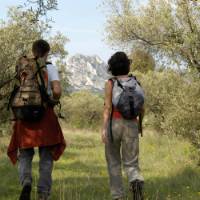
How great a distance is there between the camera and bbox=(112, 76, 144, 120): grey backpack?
7035 millimetres

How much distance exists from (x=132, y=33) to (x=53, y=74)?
1185cm

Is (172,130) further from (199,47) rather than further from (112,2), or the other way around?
(112,2)

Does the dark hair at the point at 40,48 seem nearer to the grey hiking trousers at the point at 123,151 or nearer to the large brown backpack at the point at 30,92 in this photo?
the large brown backpack at the point at 30,92

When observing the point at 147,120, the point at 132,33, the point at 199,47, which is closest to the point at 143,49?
the point at 132,33

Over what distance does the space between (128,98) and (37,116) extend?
4.28ft

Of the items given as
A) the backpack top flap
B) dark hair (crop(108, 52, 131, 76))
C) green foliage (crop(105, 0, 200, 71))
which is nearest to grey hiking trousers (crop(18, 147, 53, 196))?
the backpack top flap

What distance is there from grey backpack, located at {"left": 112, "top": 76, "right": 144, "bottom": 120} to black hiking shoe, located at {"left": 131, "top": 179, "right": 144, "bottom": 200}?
3.00 ft

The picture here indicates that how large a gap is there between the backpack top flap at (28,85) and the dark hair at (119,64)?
0.99 metres

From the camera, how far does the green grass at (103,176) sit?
29.7 ft

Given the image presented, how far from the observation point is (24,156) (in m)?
7.30

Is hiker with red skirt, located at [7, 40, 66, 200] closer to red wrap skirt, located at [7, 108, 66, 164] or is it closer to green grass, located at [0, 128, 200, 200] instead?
red wrap skirt, located at [7, 108, 66, 164]

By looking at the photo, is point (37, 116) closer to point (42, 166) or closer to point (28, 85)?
point (28, 85)

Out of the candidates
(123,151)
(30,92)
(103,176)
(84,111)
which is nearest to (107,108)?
(123,151)

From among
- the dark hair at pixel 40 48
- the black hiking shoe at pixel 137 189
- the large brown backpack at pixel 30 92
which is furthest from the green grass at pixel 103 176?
the dark hair at pixel 40 48
